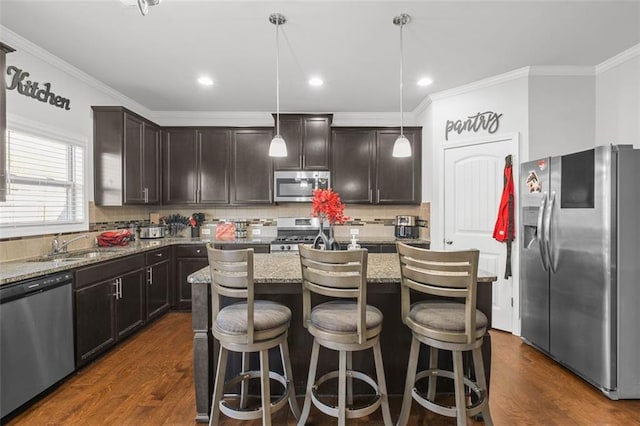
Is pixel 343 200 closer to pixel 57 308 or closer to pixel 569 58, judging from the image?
pixel 569 58

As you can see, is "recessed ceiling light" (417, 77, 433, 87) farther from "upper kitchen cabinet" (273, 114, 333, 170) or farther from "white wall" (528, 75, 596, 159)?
"upper kitchen cabinet" (273, 114, 333, 170)

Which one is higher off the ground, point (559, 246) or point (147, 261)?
point (559, 246)

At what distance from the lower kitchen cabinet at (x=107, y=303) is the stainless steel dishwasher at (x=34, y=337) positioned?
4.4 inches

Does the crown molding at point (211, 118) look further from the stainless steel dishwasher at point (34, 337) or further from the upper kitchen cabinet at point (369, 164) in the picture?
the stainless steel dishwasher at point (34, 337)

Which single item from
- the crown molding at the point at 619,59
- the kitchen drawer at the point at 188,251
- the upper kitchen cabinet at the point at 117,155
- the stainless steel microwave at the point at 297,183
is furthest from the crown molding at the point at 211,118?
the crown molding at the point at 619,59

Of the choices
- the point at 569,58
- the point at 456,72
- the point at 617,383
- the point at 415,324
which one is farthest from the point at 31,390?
the point at 569,58

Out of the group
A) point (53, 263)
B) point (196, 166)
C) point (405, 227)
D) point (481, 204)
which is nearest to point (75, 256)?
point (53, 263)

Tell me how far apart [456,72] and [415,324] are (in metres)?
2.79

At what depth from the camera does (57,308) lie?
7.72ft

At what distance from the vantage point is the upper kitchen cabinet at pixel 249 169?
456 cm

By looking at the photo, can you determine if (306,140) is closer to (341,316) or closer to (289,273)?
(289,273)

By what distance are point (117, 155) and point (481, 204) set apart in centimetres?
420

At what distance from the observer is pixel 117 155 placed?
3.65 meters

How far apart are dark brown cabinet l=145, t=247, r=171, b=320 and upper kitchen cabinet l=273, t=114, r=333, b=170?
1.91m
